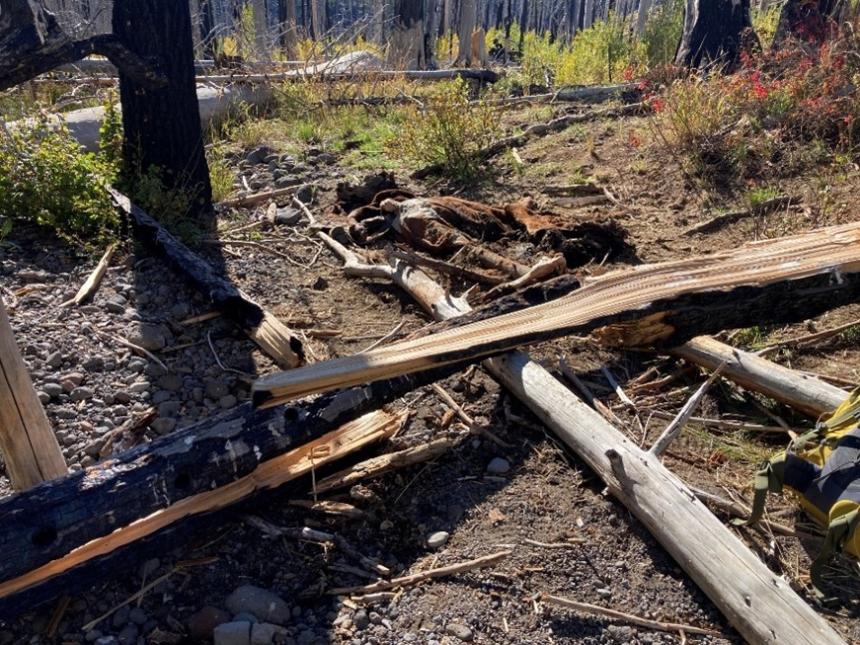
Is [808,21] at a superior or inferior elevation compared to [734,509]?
superior

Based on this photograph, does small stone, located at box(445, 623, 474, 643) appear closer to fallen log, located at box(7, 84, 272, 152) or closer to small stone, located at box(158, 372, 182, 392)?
small stone, located at box(158, 372, 182, 392)

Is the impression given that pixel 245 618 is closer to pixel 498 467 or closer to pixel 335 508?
pixel 335 508

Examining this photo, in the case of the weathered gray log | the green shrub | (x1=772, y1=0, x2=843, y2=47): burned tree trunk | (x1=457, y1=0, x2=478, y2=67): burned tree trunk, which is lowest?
(x1=457, y1=0, x2=478, y2=67): burned tree trunk

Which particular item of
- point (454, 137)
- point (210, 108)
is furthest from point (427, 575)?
point (210, 108)

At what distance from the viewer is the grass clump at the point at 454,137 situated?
22.3ft

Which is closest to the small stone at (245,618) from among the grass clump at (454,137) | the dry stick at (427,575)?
the dry stick at (427,575)

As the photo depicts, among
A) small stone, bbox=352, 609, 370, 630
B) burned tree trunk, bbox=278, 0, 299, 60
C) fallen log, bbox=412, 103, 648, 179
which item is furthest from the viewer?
burned tree trunk, bbox=278, 0, 299, 60

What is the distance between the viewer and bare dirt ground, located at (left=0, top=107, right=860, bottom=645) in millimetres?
2488

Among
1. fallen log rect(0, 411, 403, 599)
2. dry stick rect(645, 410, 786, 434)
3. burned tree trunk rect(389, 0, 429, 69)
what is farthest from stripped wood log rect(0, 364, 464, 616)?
burned tree trunk rect(389, 0, 429, 69)

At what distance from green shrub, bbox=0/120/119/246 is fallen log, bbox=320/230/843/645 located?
9.48 feet

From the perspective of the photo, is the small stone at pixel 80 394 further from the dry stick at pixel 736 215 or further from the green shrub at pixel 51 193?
the dry stick at pixel 736 215

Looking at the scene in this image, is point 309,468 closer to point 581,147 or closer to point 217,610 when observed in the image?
point 217,610

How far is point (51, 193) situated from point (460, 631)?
3834mm

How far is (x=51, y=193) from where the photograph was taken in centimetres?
470
